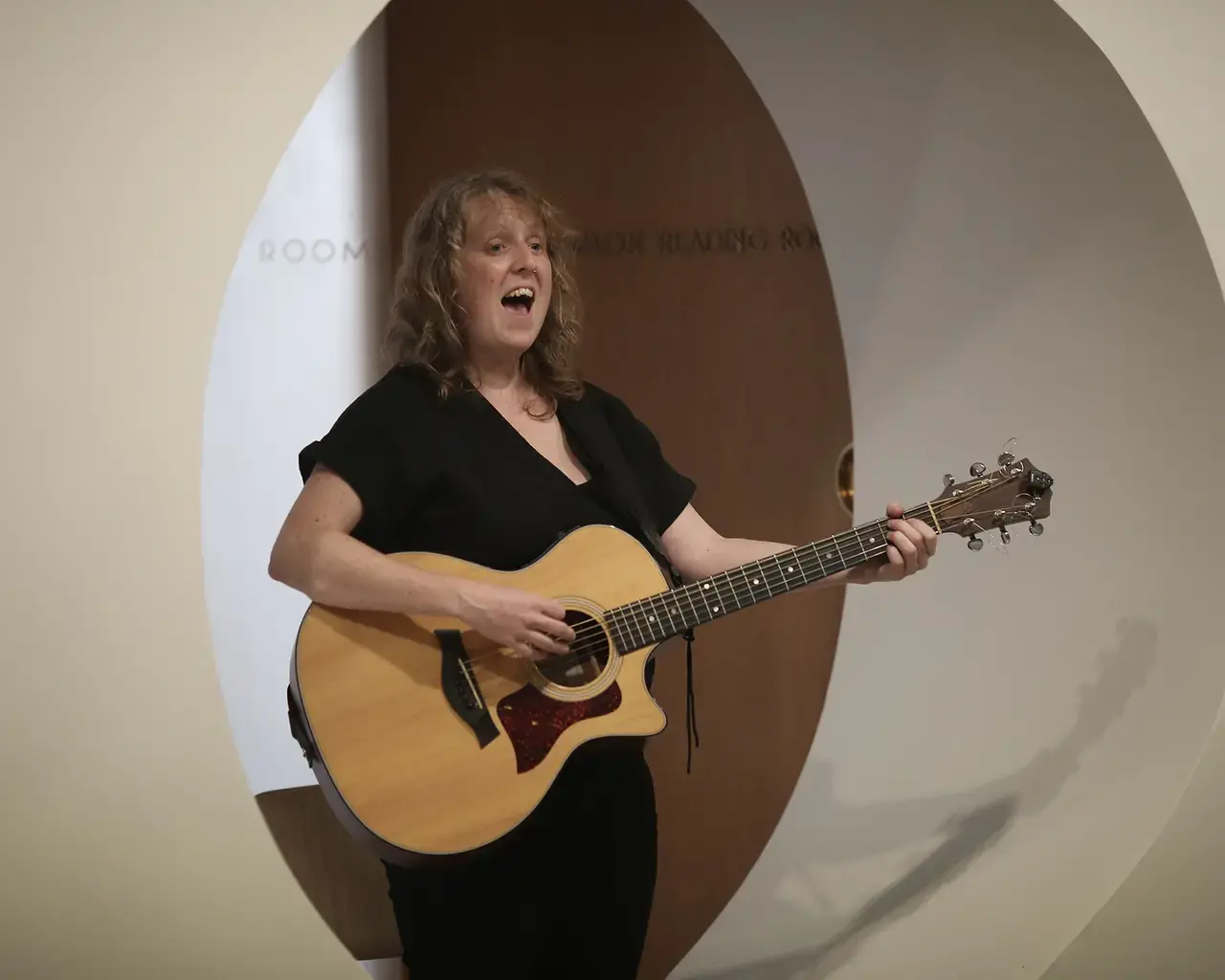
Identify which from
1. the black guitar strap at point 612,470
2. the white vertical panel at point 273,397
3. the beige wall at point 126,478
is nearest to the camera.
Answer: the beige wall at point 126,478

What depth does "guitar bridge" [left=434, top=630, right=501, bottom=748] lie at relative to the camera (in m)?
1.65

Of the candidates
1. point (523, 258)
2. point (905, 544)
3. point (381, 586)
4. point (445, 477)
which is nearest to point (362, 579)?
point (381, 586)

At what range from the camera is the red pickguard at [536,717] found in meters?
1.65

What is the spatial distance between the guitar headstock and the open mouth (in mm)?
Answer: 634

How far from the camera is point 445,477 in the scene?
1.67 meters

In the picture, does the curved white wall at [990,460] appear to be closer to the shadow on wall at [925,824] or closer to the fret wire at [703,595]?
the shadow on wall at [925,824]

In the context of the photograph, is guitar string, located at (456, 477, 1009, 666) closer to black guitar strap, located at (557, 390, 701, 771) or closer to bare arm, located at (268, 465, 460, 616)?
black guitar strap, located at (557, 390, 701, 771)

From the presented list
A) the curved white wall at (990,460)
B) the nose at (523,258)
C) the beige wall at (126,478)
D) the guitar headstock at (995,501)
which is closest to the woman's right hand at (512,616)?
the beige wall at (126,478)

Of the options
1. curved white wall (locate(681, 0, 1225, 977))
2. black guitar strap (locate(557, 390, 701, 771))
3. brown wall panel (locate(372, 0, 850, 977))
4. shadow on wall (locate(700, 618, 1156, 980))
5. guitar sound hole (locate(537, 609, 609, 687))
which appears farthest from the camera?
brown wall panel (locate(372, 0, 850, 977))

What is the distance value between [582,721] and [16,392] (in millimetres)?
807

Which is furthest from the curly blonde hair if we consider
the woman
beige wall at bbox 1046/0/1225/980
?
beige wall at bbox 1046/0/1225/980

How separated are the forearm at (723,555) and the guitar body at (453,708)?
0.22 meters

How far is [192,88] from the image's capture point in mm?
1486

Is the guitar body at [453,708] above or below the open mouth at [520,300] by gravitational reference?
below
